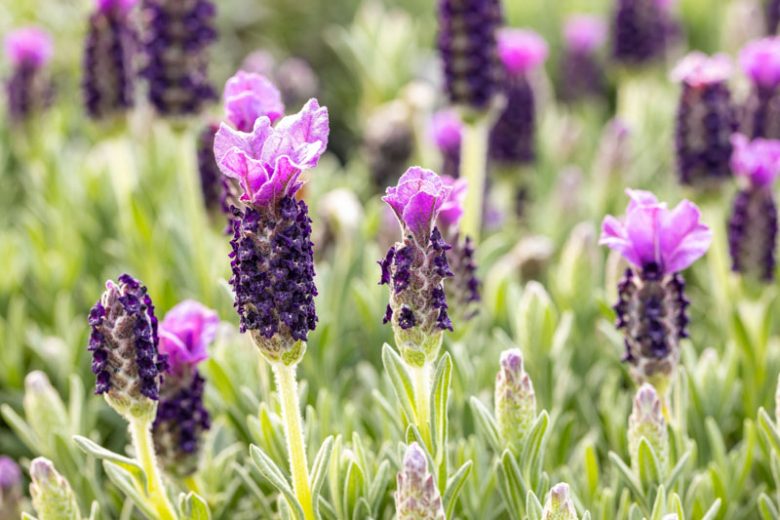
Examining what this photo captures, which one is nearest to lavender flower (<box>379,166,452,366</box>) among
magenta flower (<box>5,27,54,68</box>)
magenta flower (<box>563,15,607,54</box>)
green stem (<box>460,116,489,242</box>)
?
green stem (<box>460,116,489,242</box>)

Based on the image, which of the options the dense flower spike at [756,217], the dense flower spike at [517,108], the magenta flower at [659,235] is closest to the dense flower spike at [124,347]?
the magenta flower at [659,235]

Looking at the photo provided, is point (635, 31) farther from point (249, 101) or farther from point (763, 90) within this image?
point (249, 101)

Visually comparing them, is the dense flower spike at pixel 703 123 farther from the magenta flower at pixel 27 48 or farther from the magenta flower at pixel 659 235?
the magenta flower at pixel 27 48

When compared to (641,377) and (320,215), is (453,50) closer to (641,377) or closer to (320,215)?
(320,215)

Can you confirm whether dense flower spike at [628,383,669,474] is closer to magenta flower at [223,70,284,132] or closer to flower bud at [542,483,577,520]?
flower bud at [542,483,577,520]

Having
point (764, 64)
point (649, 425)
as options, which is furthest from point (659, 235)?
point (764, 64)

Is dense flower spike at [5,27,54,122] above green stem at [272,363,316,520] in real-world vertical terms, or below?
above

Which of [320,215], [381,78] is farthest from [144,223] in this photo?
[381,78]
